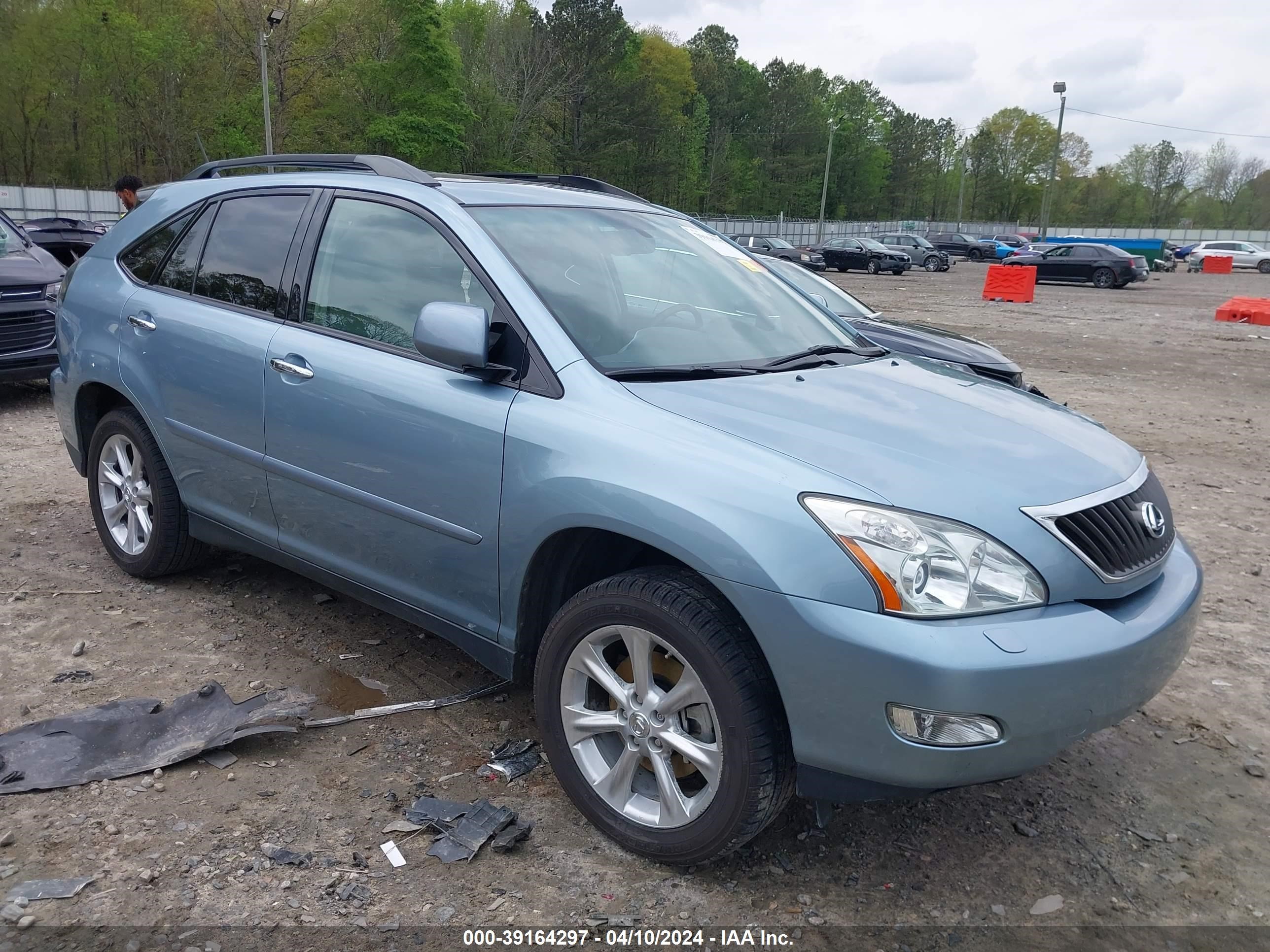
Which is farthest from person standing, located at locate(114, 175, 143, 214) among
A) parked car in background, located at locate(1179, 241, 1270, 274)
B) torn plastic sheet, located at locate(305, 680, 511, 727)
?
parked car in background, located at locate(1179, 241, 1270, 274)

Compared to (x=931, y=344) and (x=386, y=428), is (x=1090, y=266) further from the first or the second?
(x=386, y=428)

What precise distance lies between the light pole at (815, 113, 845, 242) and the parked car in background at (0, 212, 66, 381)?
54052mm

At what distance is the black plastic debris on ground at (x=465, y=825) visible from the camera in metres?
2.81

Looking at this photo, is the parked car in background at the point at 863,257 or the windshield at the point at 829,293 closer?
the windshield at the point at 829,293

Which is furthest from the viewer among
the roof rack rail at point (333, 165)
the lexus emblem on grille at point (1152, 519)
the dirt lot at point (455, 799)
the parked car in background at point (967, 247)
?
the parked car in background at point (967, 247)

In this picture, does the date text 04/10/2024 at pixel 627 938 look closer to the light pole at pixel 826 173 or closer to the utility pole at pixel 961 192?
the light pole at pixel 826 173

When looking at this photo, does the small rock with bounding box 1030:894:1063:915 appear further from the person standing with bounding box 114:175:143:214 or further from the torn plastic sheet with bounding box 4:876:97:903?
the person standing with bounding box 114:175:143:214

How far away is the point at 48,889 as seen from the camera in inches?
102

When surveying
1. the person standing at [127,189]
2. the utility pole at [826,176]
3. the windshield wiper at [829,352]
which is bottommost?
the windshield wiper at [829,352]

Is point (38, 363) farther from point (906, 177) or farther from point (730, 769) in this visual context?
point (906, 177)

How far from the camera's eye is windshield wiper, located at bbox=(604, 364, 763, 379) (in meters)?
2.99

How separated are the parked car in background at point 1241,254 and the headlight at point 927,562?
52943 mm

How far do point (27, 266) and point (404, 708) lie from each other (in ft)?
23.6

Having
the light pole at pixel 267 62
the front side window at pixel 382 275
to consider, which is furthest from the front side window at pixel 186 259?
the light pole at pixel 267 62
